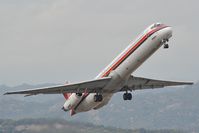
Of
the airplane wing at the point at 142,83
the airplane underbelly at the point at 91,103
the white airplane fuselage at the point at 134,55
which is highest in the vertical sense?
the white airplane fuselage at the point at 134,55

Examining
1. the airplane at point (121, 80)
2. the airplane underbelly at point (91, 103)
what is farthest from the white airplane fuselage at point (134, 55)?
the airplane underbelly at point (91, 103)

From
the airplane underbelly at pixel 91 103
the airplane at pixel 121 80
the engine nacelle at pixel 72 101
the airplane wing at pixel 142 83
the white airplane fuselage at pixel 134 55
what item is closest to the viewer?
the white airplane fuselage at pixel 134 55

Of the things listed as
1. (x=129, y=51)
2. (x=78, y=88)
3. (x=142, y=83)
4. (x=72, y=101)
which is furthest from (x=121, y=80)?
(x=72, y=101)

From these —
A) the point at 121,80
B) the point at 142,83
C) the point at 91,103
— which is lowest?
the point at 91,103

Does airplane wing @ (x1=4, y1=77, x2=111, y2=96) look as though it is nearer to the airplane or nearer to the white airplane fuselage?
the airplane

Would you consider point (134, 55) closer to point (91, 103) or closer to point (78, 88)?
point (78, 88)

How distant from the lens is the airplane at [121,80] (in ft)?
218

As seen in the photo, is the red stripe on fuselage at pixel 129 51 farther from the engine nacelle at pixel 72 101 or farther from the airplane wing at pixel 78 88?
the engine nacelle at pixel 72 101

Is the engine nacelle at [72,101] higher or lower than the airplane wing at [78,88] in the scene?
lower

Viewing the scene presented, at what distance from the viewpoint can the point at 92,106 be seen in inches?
3100

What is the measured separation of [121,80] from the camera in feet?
229

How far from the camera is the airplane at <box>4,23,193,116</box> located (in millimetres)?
66438

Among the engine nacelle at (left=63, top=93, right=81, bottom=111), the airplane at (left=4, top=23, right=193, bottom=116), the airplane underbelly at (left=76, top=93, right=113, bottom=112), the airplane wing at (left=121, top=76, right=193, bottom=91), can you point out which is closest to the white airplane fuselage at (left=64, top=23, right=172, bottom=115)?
the airplane at (left=4, top=23, right=193, bottom=116)

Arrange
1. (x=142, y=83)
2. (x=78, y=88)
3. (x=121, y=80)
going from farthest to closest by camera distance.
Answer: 1. (x=142, y=83)
2. (x=78, y=88)
3. (x=121, y=80)
